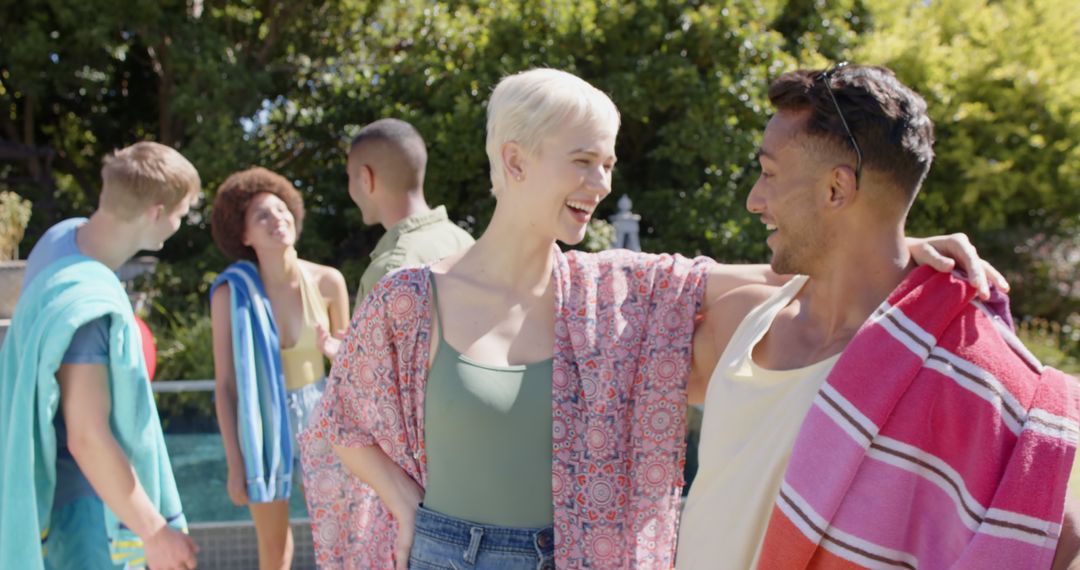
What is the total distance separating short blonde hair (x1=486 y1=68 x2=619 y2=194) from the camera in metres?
1.88

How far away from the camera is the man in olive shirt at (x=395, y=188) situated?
135 inches

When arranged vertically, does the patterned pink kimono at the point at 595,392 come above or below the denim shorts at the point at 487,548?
above

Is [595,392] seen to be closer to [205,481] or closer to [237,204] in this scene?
[237,204]

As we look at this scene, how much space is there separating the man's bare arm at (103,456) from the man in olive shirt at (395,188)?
1.22 meters

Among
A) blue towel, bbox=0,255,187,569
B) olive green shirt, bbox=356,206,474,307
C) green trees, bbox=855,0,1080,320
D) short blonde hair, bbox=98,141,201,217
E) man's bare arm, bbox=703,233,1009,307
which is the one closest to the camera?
man's bare arm, bbox=703,233,1009,307

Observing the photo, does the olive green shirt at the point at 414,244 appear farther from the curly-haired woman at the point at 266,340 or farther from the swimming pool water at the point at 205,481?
the swimming pool water at the point at 205,481

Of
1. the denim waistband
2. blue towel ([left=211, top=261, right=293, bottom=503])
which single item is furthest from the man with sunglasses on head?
blue towel ([left=211, top=261, right=293, bottom=503])

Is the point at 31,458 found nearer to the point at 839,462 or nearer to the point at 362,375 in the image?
the point at 362,375

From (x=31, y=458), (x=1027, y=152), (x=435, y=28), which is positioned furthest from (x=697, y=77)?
(x=31, y=458)

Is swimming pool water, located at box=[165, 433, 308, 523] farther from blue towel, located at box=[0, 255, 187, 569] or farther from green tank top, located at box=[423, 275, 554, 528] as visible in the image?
green tank top, located at box=[423, 275, 554, 528]

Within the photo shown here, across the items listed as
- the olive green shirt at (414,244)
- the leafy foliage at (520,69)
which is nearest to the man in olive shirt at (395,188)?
the olive green shirt at (414,244)

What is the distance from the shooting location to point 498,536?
1.88m

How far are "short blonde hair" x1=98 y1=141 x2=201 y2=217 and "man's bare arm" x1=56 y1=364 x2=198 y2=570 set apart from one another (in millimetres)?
478

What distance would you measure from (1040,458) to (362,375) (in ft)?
4.19
